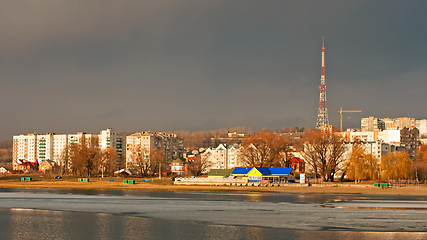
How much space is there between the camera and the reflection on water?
92.3 feet

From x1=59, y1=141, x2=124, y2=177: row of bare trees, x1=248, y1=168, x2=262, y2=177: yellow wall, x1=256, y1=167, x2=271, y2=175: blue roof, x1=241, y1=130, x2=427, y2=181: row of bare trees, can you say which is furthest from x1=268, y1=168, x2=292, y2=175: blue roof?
x1=59, y1=141, x2=124, y2=177: row of bare trees

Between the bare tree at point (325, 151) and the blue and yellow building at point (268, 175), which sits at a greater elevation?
the bare tree at point (325, 151)

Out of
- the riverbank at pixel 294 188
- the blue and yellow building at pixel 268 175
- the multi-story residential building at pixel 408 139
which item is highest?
the multi-story residential building at pixel 408 139

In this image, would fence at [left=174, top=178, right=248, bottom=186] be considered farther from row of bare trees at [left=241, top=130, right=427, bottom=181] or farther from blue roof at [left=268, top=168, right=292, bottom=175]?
row of bare trees at [left=241, top=130, right=427, bottom=181]

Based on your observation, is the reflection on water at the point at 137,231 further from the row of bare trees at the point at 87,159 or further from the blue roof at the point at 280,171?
the row of bare trees at the point at 87,159

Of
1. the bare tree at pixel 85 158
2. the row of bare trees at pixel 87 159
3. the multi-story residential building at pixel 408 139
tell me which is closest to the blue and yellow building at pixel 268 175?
the row of bare trees at pixel 87 159

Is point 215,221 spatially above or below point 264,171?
below

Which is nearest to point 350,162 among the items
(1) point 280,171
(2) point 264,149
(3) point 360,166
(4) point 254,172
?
(3) point 360,166

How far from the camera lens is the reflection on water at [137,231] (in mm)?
28141

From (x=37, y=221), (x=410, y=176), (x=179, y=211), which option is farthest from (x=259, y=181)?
(x=37, y=221)

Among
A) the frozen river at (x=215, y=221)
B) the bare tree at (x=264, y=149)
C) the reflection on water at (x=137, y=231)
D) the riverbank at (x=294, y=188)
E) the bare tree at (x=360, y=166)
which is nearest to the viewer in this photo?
the reflection on water at (x=137, y=231)

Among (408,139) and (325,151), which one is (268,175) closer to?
(325,151)

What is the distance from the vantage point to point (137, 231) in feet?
98.1

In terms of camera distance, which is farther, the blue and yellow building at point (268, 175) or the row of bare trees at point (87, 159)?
the row of bare trees at point (87, 159)
